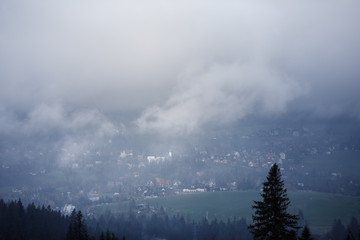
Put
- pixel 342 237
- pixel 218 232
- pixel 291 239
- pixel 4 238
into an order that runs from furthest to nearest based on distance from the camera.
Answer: pixel 218 232, pixel 342 237, pixel 4 238, pixel 291 239

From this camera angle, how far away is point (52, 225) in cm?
10519

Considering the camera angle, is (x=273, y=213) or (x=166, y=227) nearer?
(x=273, y=213)

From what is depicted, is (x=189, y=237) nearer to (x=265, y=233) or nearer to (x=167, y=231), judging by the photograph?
(x=167, y=231)

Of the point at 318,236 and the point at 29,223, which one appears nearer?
the point at 29,223

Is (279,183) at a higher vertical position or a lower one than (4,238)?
higher

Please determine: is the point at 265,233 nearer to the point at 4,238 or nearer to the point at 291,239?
the point at 291,239

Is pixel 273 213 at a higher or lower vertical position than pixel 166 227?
higher

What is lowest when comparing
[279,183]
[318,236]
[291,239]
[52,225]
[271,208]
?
[318,236]

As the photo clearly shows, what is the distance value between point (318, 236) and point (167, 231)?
76769 millimetres

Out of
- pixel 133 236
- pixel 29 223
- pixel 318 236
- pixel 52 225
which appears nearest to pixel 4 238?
pixel 29 223

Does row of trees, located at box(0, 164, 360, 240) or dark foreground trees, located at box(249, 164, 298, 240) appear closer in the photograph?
dark foreground trees, located at box(249, 164, 298, 240)

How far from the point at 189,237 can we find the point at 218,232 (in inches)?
619

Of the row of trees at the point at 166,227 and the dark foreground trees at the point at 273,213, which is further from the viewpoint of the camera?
the row of trees at the point at 166,227

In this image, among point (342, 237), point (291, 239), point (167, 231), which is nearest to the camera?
point (291, 239)
